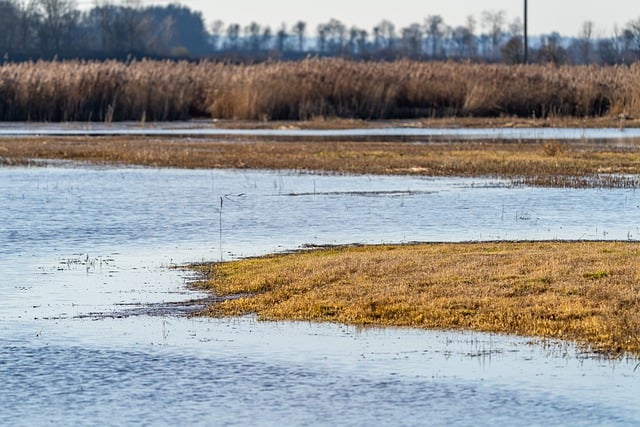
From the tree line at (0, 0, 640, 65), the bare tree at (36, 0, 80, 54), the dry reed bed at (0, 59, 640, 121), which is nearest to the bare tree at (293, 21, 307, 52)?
the tree line at (0, 0, 640, 65)

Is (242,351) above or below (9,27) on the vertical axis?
below

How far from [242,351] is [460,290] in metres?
2.27

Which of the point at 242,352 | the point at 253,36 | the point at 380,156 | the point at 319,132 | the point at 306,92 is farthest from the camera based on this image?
the point at 253,36

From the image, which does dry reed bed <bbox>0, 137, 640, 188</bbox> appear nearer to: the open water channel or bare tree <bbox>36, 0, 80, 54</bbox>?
the open water channel

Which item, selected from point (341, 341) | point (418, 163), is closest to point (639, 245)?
point (341, 341)

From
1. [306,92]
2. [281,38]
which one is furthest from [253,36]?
[306,92]

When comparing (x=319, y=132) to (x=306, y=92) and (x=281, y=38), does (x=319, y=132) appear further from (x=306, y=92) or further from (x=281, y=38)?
(x=281, y=38)

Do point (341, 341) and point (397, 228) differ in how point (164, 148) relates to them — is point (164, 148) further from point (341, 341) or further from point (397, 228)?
point (341, 341)

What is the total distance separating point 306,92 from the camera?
143ft

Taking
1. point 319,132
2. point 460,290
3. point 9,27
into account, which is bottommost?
point 319,132

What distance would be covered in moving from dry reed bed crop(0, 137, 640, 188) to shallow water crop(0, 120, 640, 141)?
9.37 feet

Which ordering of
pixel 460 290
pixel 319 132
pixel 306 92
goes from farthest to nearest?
pixel 306 92 < pixel 319 132 < pixel 460 290

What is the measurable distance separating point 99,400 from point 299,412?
128cm

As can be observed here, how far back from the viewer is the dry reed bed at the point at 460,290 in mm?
9945
